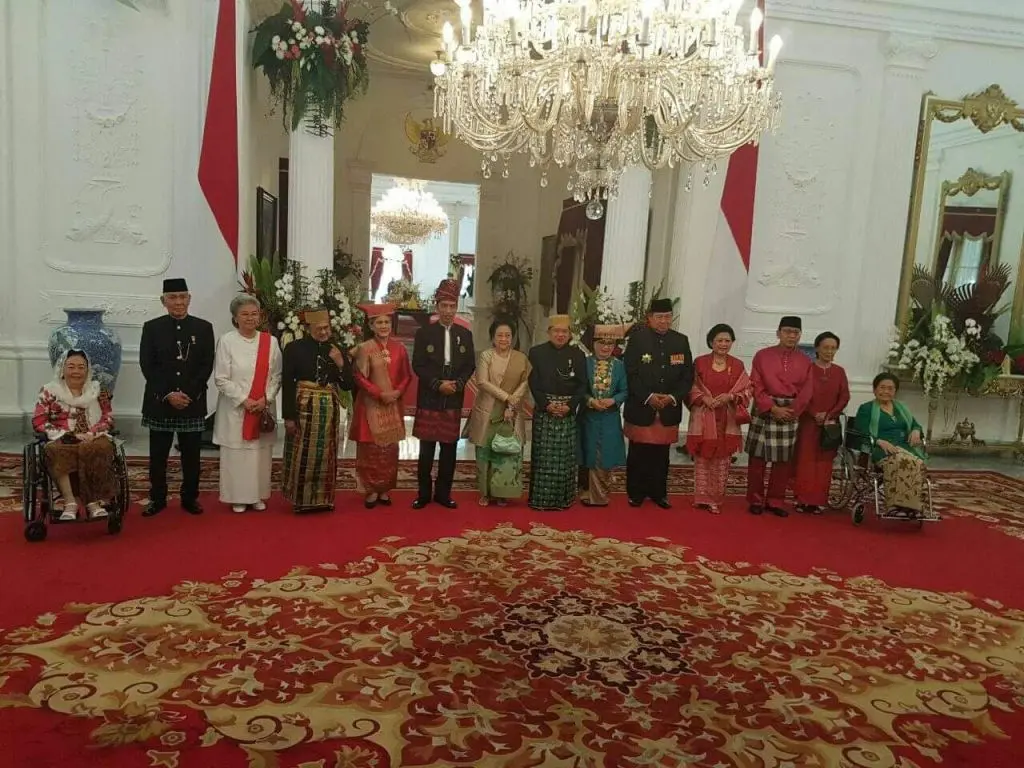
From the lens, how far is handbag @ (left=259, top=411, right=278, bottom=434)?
4695 millimetres

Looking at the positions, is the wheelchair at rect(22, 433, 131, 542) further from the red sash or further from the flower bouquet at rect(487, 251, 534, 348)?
the flower bouquet at rect(487, 251, 534, 348)

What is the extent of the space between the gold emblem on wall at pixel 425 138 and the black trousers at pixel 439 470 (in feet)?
25.1

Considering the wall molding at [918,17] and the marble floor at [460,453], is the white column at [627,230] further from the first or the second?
the wall molding at [918,17]

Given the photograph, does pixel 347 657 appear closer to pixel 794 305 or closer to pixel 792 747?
pixel 792 747

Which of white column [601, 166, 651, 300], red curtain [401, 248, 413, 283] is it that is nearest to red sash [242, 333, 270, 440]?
white column [601, 166, 651, 300]

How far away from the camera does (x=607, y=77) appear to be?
4438 mm

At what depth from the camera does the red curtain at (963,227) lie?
25.9 feet

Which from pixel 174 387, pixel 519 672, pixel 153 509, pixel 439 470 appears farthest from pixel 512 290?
pixel 519 672

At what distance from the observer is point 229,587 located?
352 centimetres

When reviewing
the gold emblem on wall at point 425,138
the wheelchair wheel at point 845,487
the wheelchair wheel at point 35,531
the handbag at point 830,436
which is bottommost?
the wheelchair wheel at point 35,531

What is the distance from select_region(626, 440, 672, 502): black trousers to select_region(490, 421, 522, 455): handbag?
2.94 feet

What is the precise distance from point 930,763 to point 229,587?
2943 mm

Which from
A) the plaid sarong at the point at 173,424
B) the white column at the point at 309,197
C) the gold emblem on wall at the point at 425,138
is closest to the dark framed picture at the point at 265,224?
the white column at the point at 309,197

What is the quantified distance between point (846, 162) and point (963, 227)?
1579 mm
